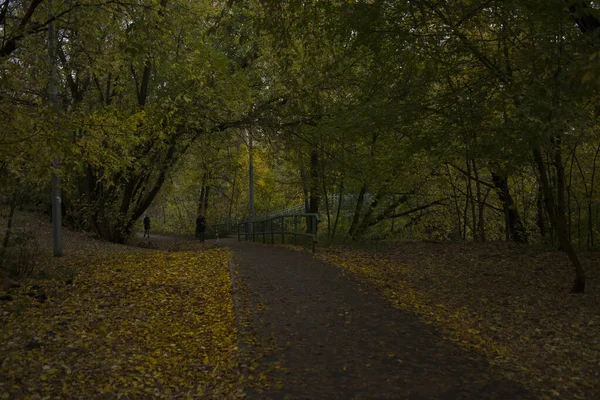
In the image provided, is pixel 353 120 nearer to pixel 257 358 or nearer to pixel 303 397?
pixel 257 358

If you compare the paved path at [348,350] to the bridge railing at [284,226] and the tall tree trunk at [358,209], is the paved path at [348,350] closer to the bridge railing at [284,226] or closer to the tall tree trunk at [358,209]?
the bridge railing at [284,226]

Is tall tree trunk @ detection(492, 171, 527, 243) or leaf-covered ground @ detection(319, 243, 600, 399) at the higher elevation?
tall tree trunk @ detection(492, 171, 527, 243)

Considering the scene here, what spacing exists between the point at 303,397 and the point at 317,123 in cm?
1131

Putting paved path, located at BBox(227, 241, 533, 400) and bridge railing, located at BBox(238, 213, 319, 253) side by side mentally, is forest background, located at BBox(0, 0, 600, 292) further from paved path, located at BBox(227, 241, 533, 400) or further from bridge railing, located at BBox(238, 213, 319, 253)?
paved path, located at BBox(227, 241, 533, 400)

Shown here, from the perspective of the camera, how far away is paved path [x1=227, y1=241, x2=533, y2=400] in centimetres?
448

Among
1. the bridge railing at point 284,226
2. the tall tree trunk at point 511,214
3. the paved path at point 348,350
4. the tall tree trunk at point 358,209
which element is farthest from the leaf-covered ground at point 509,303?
the tall tree trunk at point 358,209

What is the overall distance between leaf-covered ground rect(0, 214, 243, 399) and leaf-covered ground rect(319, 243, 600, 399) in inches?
116

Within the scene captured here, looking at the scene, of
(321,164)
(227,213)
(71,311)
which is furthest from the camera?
(227,213)

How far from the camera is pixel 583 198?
11898mm

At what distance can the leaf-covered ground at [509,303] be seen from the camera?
5.08 metres

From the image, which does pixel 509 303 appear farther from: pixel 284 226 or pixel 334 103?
pixel 284 226

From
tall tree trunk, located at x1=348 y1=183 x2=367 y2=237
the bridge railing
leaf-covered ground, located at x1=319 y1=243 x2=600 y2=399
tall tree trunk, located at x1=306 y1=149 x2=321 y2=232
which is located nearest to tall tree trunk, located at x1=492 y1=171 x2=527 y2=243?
leaf-covered ground, located at x1=319 y1=243 x2=600 y2=399

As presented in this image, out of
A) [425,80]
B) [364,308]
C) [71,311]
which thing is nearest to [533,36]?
[425,80]

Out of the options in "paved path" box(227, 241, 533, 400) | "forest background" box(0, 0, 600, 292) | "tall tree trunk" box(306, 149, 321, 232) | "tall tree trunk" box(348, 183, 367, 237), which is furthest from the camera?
"tall tree trunk" box(348, 183, 367, 237)
